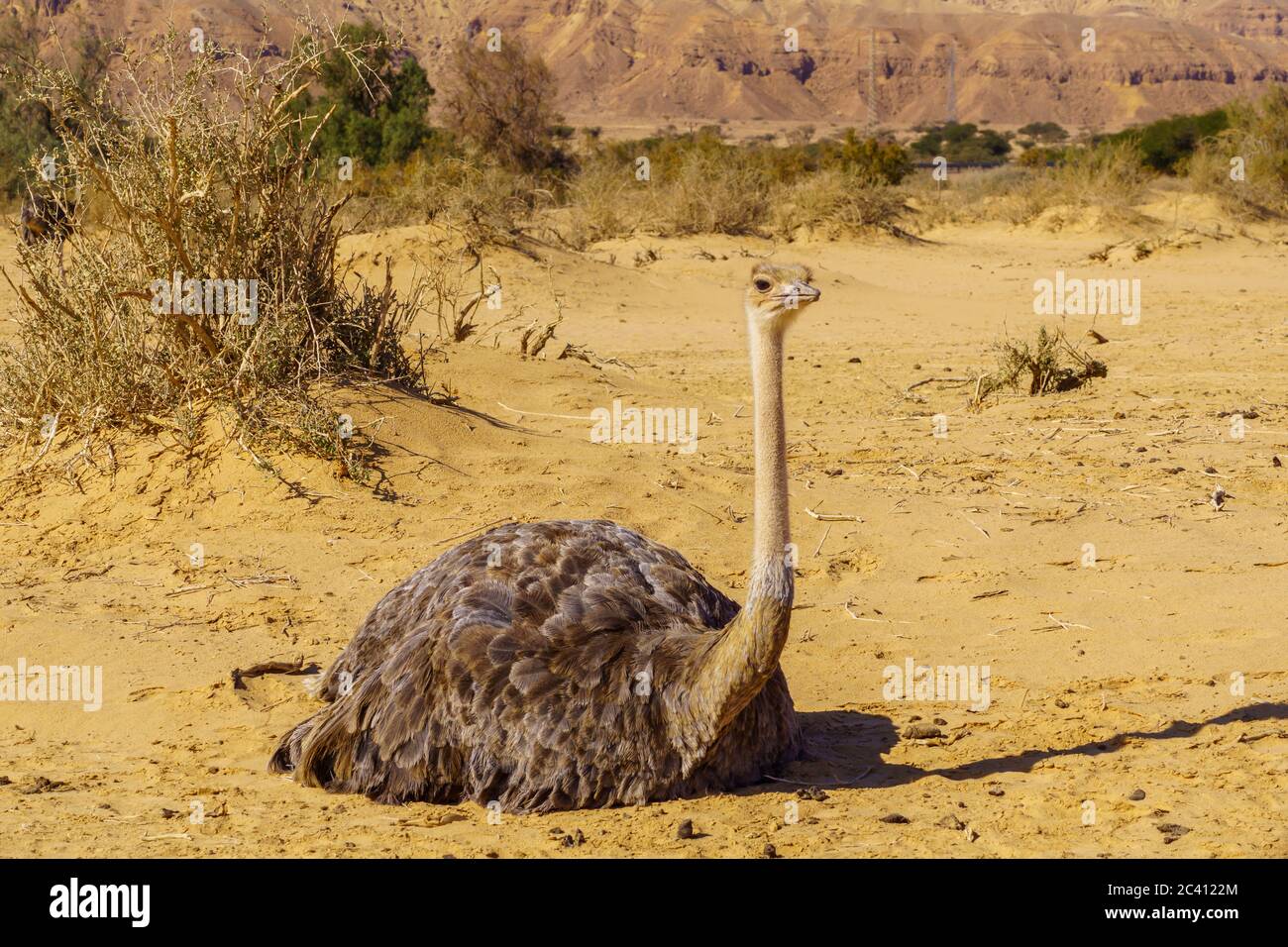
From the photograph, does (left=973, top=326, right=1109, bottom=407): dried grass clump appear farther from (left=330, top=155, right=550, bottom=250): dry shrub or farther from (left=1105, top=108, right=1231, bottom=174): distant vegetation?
(left=1105, top=108, right=1231, bottom=174): distant vegetation

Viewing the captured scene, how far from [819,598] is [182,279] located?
3720 mm

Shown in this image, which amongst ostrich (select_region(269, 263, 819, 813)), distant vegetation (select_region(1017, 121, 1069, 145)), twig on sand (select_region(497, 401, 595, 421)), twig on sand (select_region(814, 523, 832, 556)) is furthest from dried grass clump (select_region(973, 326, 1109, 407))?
distant vegetation (select_region(1017, 121, 1069, 145))

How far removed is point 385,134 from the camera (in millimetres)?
30156

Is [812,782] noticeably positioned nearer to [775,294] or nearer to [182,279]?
[775,294]

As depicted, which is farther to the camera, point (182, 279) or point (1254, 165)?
point (1254, 165)

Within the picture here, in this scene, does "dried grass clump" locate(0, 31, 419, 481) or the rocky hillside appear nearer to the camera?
"dried grass clump" locate(0, 31, 419, 481)

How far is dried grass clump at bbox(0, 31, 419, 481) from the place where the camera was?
7867 millimetres

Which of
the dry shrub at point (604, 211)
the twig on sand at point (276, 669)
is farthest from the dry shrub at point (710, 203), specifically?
the twig on sand at point (276, 669)

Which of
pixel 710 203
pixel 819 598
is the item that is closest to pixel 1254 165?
pixel 710 203

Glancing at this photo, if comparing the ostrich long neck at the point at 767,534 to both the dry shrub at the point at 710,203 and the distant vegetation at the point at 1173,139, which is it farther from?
the distant vegetation at the point at 1173,139

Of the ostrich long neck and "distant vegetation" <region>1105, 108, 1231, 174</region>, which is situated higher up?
"distant vegetation" <region>1105, 108, 1231, 174</region>

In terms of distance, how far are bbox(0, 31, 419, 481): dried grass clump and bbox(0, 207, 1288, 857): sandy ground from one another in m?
0.33

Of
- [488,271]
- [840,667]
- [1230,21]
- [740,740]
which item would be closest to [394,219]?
[488,271]

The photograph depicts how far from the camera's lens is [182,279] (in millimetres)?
7957
